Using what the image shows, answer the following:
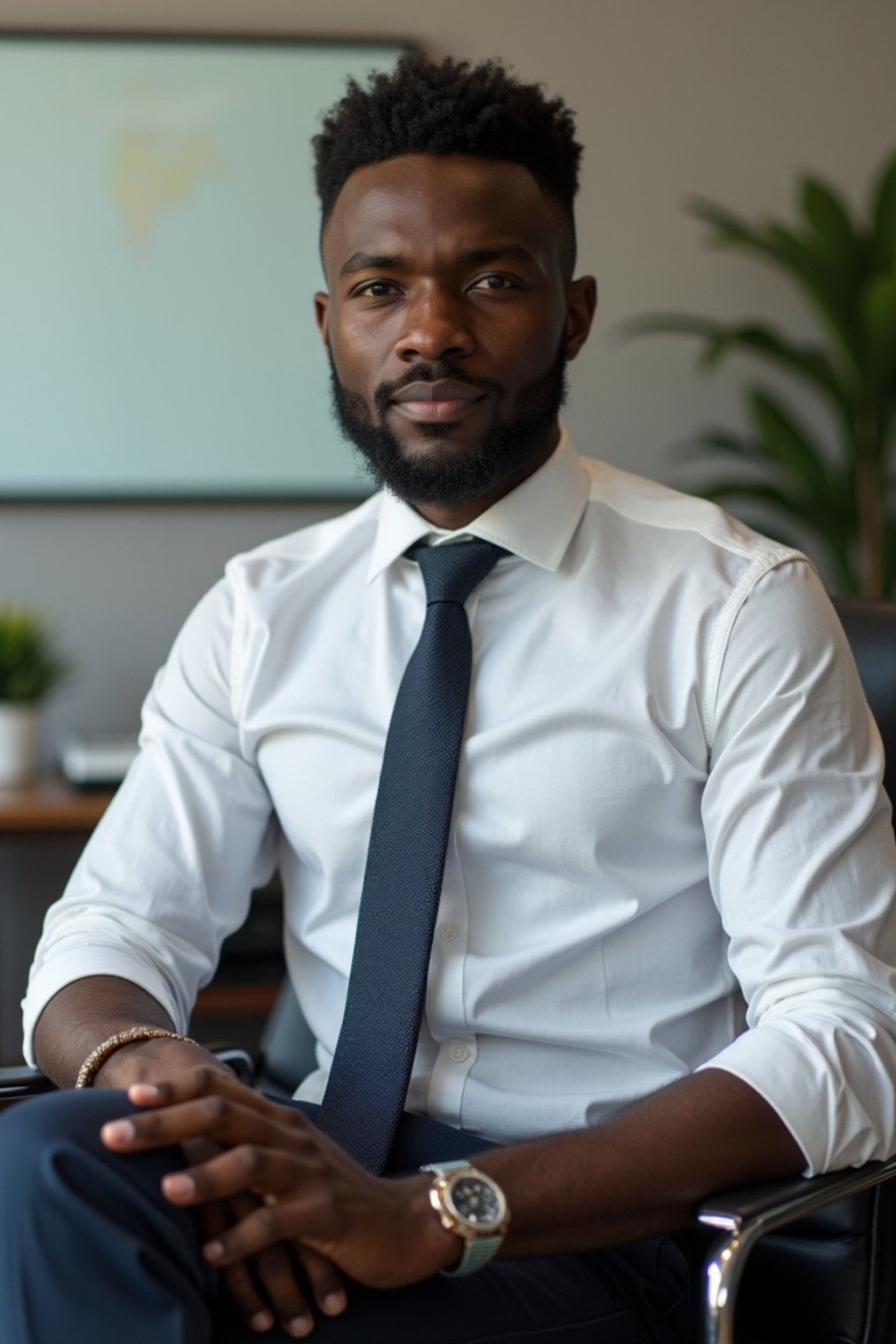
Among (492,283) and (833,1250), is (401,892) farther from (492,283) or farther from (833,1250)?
(492,283)

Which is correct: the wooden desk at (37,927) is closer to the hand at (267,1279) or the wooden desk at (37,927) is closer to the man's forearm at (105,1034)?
the man's forearm at (105,1034)

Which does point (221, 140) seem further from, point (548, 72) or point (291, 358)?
point (548, 72)

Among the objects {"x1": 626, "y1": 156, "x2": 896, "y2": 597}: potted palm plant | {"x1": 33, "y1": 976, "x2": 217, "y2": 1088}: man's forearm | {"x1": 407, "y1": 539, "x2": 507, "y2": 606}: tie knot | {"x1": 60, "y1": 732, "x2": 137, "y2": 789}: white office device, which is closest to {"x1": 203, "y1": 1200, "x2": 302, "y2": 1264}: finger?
{"x1": 33, "y1": 976, "x2": 217, "y2": 1088}: man's forearm

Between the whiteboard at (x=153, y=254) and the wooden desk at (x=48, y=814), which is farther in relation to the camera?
the whiteboard at (x=153, y=254)

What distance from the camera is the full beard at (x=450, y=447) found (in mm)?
1478

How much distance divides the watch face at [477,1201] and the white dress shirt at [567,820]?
0.73ft

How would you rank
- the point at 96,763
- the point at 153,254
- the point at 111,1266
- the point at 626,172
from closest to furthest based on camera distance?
1. the point at 111,1266
2. the point at 96,763
3. the point at 153,254
4. the point at 626,172

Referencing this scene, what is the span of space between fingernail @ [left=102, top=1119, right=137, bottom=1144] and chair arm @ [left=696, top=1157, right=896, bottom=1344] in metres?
0.39

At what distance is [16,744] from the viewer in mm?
2648

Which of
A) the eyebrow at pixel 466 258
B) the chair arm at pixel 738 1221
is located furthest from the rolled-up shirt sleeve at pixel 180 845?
the chair arm at pixel 738 1221

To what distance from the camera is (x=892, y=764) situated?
1.42 meters

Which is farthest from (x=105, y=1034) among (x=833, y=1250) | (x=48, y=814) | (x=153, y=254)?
(x=153, y=254)

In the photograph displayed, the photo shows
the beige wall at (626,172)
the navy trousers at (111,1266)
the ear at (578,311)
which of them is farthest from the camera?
the beige wall at (626,172)

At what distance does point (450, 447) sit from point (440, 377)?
2.6 inches
